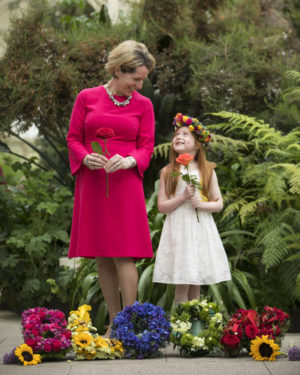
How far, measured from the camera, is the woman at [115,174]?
153 inches

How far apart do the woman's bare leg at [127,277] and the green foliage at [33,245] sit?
5.97ft

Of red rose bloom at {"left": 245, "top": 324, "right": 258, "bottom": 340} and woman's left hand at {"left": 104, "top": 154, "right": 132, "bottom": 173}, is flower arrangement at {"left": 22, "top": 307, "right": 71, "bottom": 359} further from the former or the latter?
red rose bloom at {"left": 245, "top": 324, "right": 258, "bottom": 340}

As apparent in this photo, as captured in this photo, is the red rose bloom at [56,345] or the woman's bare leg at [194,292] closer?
the red rose bloom at [56,345]

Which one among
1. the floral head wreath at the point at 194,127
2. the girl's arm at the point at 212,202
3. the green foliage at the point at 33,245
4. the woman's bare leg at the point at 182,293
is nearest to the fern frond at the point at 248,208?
the girl's arm at the point at 212,202

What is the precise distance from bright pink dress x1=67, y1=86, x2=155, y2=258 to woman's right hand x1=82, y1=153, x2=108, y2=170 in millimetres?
77

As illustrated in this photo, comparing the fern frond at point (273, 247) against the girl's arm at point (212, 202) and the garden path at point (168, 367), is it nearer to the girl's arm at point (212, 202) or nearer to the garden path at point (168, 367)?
the girl's arm at point (212, 202)

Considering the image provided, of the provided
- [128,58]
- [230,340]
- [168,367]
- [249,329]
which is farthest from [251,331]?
[128,58]

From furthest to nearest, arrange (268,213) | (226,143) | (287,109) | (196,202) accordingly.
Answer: (287,109) → (226,143) → (268,213) → (196,202)

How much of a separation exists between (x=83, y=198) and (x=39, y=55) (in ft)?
11.7

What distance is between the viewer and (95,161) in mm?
3820

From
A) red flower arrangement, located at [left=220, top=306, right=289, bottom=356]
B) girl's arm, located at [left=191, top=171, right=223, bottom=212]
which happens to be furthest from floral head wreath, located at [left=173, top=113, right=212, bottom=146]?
red flower arrangement, located at [left=220, top=306, right=289, bottom=356]

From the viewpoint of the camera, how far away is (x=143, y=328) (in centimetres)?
366

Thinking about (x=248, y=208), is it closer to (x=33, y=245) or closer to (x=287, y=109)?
(x=287, y=109)

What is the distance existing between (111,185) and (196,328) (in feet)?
3.33
